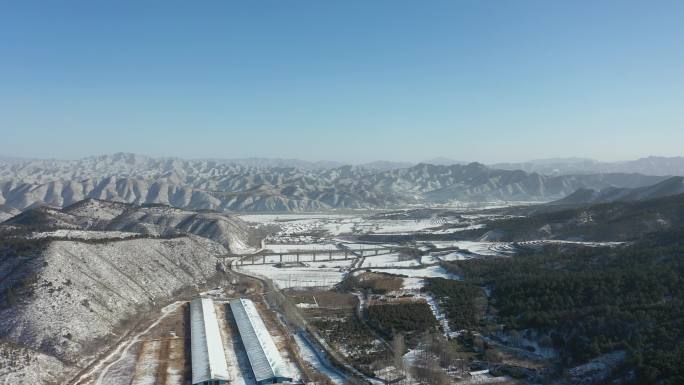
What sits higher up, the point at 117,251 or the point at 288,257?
the point at 117,251

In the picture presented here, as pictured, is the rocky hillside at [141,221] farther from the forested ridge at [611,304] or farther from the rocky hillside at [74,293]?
the forested ridge at [611,304]

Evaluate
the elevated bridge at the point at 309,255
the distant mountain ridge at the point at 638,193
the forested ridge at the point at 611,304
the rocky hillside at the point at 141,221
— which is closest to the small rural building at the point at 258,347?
the forested ridge at the point at 611,304

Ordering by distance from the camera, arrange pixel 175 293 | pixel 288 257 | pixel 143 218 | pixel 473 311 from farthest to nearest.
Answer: pixel 143 218 < pixel 288 257 < pixel 175 293 < pixel 473 311

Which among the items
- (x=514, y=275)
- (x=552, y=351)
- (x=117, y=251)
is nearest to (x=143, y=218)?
(x=117, y=251)

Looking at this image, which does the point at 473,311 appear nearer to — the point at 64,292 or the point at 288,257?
the point at 64,292

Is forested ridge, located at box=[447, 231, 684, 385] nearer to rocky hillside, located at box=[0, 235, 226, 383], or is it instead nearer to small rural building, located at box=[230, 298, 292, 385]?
small rural building, located at box=[230, 298, 292, 385]

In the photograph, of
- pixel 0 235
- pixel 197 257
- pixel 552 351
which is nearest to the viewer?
pixel 552 351
